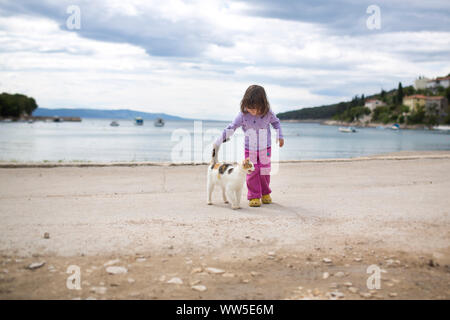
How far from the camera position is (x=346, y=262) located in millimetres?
3891

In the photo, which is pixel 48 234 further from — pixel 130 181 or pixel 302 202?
pixel 130 181

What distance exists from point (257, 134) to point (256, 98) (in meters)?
0.62

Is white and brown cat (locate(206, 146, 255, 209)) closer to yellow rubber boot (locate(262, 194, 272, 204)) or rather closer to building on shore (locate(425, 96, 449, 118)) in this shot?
yellow rubber boot (locate(262, 194, 272, 204))

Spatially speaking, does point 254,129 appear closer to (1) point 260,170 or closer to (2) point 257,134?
(2) point 257,134

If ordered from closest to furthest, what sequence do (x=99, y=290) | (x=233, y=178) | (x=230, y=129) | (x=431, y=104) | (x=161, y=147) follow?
(x=99, y=290) → (x=233, y=178) → (x=230, y=129) → (x=161, y=147) → (x=431, y=104)

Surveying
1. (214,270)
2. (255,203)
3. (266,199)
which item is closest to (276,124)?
(266,199)

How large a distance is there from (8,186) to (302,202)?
20.4ft

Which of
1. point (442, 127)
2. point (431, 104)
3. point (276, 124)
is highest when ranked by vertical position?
point (431, 104)

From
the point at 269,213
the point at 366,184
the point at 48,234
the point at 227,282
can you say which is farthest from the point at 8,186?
the point at 366,184

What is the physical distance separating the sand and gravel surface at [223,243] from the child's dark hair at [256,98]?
164 cm

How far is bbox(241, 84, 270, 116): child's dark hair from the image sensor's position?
6656 mm

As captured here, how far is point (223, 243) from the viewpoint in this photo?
14.4ft

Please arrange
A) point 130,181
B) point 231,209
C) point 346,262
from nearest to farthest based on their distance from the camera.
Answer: point 346,262 < point 231,209 < point 130,181

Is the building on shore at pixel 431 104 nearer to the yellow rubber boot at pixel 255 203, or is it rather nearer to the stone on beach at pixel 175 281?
the yellow rubber boot at pixel 255 203
